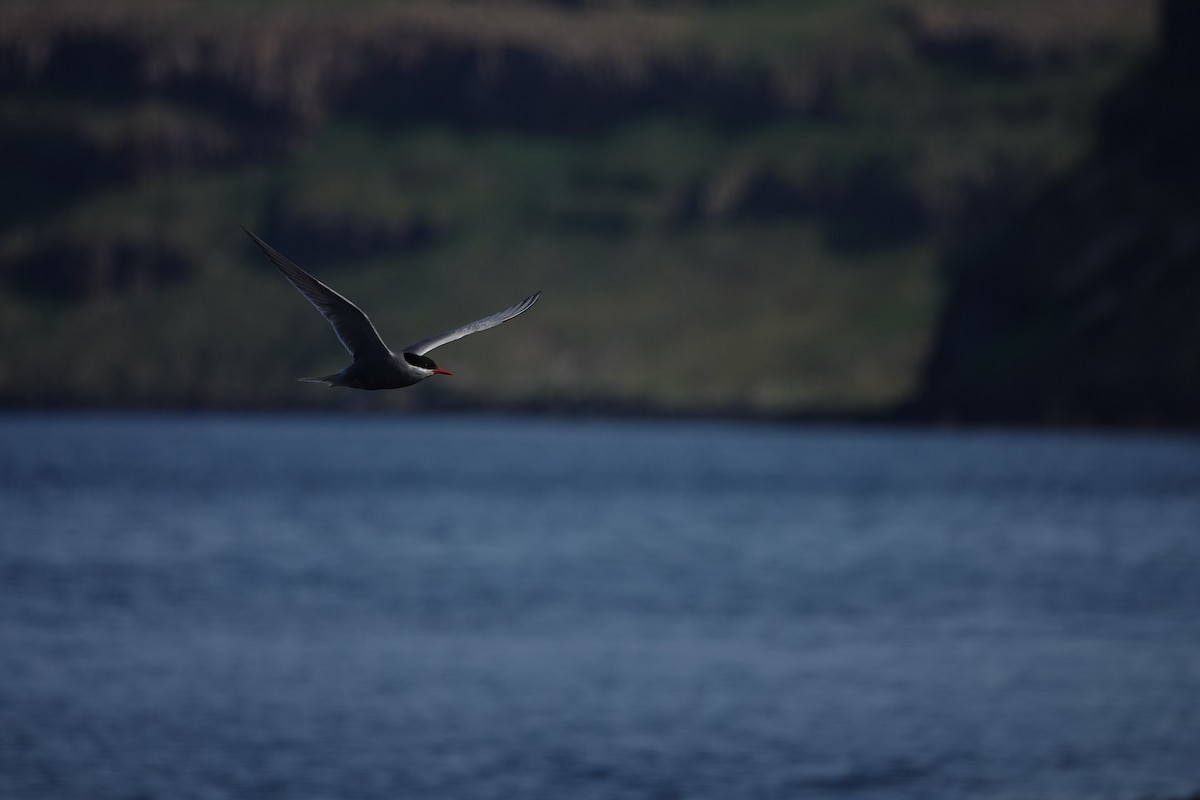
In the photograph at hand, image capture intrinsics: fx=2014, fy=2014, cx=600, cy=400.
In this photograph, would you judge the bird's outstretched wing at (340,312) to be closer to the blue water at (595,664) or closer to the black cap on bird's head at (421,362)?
the black cap on bird's head at (421,362)

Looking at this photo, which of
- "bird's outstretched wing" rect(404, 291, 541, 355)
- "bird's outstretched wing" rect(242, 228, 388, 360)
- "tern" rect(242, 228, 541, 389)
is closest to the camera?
"bird's outstretched wing" rect(242, 228, 388, 360)

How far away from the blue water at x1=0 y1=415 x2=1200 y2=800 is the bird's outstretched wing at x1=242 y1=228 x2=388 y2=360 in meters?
16.4

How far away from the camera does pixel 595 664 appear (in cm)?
5675

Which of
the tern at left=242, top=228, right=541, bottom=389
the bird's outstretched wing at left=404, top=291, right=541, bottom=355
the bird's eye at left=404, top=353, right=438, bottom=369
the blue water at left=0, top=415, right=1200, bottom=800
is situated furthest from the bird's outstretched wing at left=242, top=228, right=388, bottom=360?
the blue water at left=0, top=415, right=1200, bottom=800

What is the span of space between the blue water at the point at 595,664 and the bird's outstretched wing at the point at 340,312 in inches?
646

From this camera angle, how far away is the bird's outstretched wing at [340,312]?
22.3 m

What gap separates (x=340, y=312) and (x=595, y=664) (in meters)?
34.1

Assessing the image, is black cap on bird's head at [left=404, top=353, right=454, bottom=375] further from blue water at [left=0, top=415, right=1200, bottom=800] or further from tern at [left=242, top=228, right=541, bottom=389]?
blue water at [left=0, top=415, right=1200, bottom=800]

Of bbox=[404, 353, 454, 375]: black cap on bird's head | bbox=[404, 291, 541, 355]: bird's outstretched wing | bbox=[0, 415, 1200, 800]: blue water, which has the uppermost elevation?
bbox=[404, 291, 541, 355]: bird's outstretched wing

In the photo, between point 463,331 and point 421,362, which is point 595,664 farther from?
point 421,362

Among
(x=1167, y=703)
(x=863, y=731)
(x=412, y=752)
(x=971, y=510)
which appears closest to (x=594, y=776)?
(x=412, y=752)

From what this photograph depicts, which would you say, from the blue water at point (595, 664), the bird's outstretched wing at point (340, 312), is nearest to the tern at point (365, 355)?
the bird's outstretched wing at point (340, 312)

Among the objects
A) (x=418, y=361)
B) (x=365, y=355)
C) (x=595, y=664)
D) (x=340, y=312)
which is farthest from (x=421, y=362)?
(x=595, y=664)

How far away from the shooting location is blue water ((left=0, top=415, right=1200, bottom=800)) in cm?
4094
